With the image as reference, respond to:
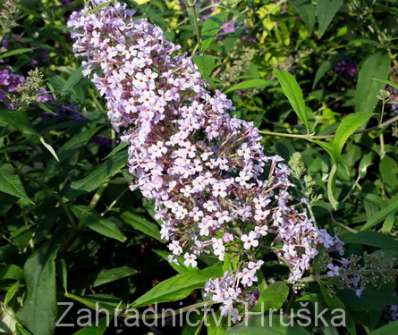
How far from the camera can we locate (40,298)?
2.25 meters

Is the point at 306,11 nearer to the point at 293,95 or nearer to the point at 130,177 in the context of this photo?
the point at 293,95

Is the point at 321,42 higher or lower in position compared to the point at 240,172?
lower

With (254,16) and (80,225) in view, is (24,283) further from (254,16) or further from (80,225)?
(254,16)

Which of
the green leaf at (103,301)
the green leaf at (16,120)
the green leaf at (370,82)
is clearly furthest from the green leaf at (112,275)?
the green leaf at (370,82)

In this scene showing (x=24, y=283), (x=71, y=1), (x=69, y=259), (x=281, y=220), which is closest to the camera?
(x=281, y=220)

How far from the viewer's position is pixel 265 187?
1869 millimetres

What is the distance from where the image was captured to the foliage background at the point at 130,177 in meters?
2.10

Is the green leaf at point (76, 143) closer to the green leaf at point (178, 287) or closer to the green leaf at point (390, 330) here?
the green leaf at point (178, 287)

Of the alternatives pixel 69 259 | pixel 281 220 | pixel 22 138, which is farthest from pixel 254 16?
pixel 281 220

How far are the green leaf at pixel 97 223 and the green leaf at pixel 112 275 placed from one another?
0.74 ft

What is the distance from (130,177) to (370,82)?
1122mm

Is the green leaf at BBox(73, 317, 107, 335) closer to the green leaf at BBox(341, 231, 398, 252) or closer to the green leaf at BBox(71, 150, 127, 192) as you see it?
the green leaf at BBox(71, 150, 127, 192)

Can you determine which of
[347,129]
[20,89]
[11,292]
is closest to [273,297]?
[347,129]

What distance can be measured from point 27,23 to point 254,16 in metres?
1.27
